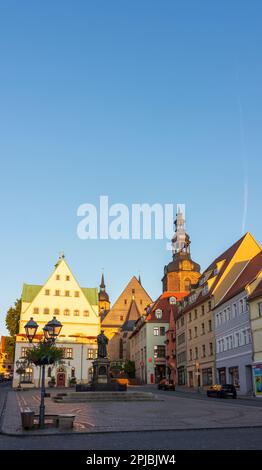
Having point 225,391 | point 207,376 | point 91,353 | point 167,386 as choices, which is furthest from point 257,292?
point 91,353

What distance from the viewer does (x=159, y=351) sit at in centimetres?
8019

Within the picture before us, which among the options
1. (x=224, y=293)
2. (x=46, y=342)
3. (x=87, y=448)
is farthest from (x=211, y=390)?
(x=87, y=448)

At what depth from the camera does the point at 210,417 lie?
804 inches

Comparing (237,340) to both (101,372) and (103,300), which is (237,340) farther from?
(103,300)

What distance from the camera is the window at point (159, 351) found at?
7981 centimetres

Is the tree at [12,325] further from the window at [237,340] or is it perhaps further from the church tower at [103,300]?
the church tower at [103,300]

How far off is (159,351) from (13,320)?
79.6 feet

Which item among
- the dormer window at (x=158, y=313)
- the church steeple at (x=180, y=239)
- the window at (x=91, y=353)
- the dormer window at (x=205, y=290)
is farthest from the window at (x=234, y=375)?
the church steeple at (x=180, y=239)

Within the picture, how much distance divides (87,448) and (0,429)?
216 inches

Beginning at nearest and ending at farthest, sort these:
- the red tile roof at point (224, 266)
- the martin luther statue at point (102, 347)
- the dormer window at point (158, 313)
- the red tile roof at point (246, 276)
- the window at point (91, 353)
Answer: the martin luther statue at point (102, 347) → the red tile roof at point (246, 276) → the red tile roof at point (224, 266) → the window at point (91, 353) → the dormer window at point (158, 313)

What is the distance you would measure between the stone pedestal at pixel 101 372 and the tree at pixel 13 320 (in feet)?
137

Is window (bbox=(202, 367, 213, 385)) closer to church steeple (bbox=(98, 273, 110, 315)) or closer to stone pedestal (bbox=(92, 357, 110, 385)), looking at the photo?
stone pedestal (bbox=(92, 357, 110, 385))
